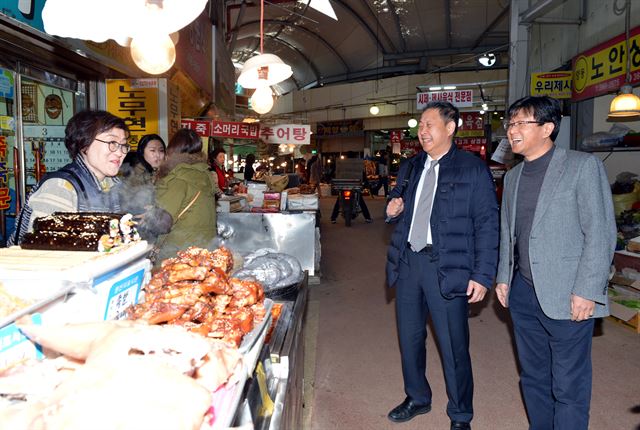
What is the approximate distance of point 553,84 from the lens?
28.2ft

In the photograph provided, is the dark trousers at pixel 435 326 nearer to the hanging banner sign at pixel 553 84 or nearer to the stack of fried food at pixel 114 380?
the stack of fried food at pixel 114 380

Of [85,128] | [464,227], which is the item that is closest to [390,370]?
[464,227]

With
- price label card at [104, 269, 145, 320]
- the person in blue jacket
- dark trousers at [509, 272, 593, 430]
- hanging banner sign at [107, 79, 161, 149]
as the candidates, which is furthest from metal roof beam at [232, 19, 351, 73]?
price label card at [104, 269, 145, 320]

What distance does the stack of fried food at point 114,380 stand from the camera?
79cm

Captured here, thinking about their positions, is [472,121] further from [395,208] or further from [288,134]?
[395,208]

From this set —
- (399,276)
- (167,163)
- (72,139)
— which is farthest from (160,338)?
(167,163)

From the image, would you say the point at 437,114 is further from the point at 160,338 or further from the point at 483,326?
the point at 483,326

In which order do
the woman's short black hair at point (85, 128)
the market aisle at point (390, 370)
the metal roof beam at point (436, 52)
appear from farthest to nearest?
the metal roof beam at point (436, 52) → the market aisle at point (390, 370) → the woman's short black hair at point (85, 128)

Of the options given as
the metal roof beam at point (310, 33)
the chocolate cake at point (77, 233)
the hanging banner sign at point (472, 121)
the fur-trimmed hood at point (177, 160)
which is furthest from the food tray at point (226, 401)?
the hanging banner sign at point (472, 121)

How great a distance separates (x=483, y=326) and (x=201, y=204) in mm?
3601

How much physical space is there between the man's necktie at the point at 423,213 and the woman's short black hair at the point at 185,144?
207 cm

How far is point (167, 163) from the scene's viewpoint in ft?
12.3

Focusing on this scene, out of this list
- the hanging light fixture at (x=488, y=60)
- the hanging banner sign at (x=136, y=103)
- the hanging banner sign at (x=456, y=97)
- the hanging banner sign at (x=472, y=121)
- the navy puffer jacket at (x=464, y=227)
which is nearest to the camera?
the navy puffer jacket at (x=464, y=227)

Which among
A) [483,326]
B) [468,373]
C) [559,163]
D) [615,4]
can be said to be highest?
[615,4]
